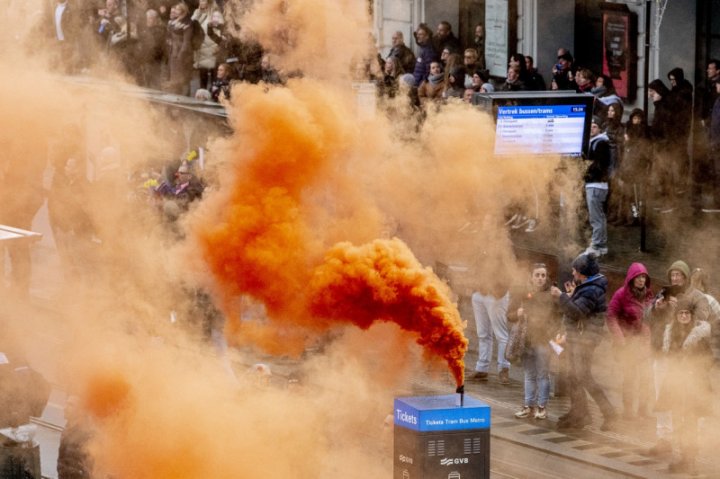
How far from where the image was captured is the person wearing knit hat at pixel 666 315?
12203mm

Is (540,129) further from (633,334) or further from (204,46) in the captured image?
(204,46)

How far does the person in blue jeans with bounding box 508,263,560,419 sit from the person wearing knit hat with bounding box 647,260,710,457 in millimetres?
1003

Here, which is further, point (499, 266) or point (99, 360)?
point (499, 266)

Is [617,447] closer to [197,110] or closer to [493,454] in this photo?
[493,454]

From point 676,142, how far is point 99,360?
9031mm

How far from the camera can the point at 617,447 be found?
1242 centimetres

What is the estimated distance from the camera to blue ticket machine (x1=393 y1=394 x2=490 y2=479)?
898 cm

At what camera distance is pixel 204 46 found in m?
19.9

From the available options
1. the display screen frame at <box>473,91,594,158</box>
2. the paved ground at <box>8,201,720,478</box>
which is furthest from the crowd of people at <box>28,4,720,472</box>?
the display screen frame at <box>473,91,594,158</box>

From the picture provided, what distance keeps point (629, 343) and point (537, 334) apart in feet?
2.79

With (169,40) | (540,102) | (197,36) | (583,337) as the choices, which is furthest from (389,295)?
(169,40)

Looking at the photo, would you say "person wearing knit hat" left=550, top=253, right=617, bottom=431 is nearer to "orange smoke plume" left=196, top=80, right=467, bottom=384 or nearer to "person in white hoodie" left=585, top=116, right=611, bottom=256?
"orange smoke plume" left=196, top=80, right=467, bottom=384

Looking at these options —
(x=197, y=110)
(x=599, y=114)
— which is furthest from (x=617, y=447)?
(x=197, y=110)

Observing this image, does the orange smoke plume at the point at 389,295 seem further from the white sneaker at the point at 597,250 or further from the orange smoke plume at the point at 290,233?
the white sneaker at the point at 597,250
